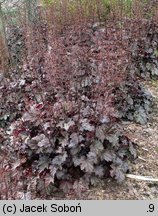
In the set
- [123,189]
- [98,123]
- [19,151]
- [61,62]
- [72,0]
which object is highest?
[72,0]

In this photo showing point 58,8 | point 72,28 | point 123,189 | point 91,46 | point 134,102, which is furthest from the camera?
point 58,8

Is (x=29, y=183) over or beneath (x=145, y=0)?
beneath

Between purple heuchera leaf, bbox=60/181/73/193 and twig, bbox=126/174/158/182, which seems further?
twig, bbox=126/174/158/182

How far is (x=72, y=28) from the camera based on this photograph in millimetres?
7211

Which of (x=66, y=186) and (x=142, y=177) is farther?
(x=142, y=177)

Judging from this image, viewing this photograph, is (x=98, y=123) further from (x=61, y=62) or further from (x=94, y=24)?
(x=94, y=24)

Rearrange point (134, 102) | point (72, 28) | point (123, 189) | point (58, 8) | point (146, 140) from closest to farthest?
point (123, 189)
point (146, 140)
point (134, 102)
point (72, 28)
point (58, 8)

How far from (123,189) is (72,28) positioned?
3.40 m

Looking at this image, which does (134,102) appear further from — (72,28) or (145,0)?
(145,0)

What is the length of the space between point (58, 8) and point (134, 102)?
9.93 feet

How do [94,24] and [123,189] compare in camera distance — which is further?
[94,24]

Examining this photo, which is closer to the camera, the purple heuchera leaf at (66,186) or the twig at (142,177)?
the purple heuchera leaf at (66,186)

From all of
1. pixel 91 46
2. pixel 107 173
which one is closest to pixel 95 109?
A: pixel 107 173

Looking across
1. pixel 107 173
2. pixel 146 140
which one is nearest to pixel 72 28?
pixel 146 140
